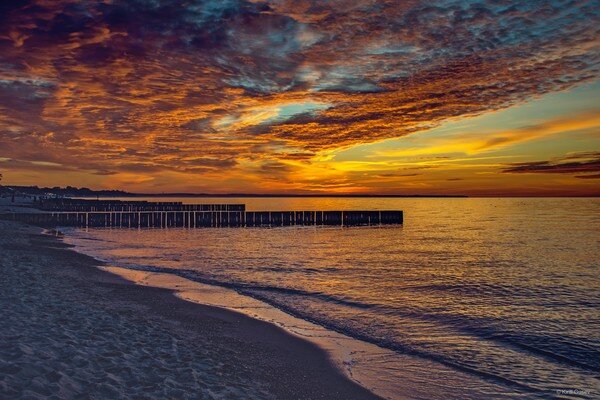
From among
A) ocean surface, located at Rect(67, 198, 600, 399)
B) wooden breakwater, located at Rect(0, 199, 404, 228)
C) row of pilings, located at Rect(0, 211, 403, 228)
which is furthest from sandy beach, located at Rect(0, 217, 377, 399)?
wooden breakwater, located at Rect(0, 199, 404, 228)

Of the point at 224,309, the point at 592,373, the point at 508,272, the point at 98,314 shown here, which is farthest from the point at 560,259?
the point at 98,314

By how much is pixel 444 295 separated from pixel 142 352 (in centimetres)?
1417

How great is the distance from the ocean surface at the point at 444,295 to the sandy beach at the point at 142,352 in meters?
2.56

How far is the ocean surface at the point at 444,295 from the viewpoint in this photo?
10.8 m

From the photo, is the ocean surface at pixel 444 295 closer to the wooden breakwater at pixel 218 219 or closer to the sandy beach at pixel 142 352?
the sandy beach at pixel 142 352

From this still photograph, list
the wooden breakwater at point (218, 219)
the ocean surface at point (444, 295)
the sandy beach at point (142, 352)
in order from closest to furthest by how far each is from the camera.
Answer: the sandy beach at point (142, 352) < the ocean surface at point (444, 295) < the wooden breakwater at point (218, 219)

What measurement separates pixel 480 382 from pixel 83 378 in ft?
24.5

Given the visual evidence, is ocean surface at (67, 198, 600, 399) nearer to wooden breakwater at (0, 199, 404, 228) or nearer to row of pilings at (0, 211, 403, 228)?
row of pilings at (0, 211, 403, 228)

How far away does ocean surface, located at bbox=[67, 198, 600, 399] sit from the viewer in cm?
1084

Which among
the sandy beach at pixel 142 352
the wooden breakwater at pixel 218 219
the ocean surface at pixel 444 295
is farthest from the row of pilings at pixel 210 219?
the sandy beach at pixel 142 352

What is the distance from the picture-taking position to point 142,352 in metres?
8.67

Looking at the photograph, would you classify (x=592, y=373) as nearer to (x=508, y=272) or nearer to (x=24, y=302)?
(x=24, y=302)

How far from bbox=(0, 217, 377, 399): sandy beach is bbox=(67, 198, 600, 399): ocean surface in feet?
8.41

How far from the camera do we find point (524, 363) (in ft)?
35.8
